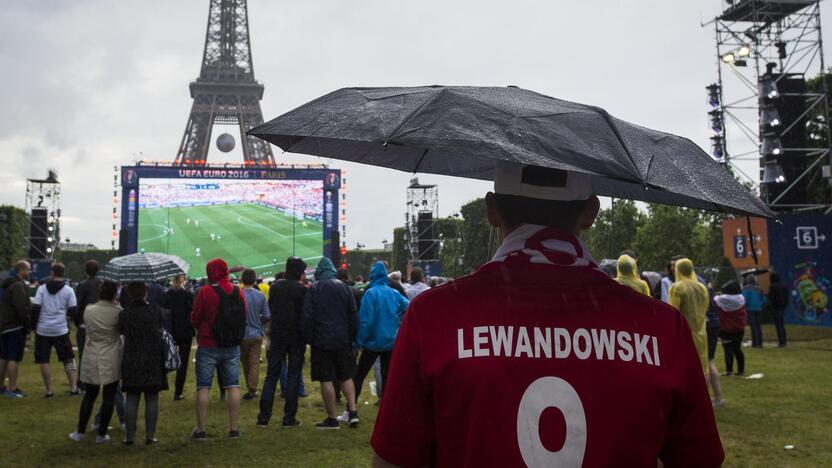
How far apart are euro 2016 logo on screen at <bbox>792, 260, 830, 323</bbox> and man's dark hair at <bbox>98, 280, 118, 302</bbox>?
18575 mm

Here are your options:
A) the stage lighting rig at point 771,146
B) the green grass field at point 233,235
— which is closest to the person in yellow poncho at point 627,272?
the stage lighting rig at point 771,146

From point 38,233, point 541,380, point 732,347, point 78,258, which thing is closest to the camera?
point 541,380

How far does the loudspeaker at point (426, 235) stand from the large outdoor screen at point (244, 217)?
17.2 ft

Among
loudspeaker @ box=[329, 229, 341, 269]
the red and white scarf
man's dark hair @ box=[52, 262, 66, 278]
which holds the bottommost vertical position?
the red and white scarf

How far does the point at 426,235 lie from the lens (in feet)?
127

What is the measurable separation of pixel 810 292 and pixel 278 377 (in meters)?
16.9

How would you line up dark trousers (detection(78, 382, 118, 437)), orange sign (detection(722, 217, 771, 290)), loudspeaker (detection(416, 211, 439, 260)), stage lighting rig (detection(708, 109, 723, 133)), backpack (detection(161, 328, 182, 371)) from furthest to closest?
loudspeaker (detection(416, 211, 439, 260)), stage lighting rig (detection(708, 109, 723, 133)), orange sign (detection(722, 217, 771, 290)), dark trousers (detection(78, 382, 118, 437)), backpack (detection(161, 328, 182, 371))

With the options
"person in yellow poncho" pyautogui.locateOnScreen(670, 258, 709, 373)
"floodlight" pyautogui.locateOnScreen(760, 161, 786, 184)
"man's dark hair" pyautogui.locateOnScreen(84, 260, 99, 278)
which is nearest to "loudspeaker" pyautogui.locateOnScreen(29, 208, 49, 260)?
"man's dark hair" pyautogui.locateOnScreen(84, 260, 99, 278)

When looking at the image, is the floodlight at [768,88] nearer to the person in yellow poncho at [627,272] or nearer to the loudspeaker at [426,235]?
the person in yellow poncho at [627,272]

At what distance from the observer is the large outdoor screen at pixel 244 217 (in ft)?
113

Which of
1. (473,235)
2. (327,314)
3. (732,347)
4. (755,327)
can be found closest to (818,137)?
(755,327)

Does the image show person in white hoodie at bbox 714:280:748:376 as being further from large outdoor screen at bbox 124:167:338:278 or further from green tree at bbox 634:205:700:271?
green tree at bbox 634:205:700:271

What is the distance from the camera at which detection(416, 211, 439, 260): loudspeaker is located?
125 ft

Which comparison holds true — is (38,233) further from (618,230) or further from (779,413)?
(618,230)
